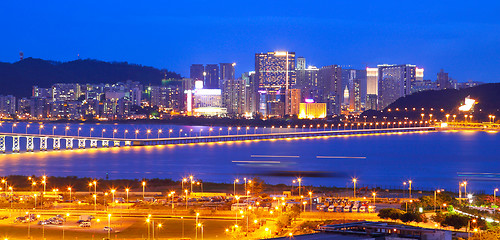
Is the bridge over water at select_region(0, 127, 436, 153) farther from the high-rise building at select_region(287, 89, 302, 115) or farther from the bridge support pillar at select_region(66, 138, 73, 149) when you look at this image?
the high-rise building at select_region(287, 89, 302, 115)

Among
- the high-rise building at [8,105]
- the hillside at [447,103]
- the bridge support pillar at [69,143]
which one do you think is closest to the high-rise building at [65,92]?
the high-rise building at [8,105]

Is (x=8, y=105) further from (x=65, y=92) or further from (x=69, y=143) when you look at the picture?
(x=69, y=143)

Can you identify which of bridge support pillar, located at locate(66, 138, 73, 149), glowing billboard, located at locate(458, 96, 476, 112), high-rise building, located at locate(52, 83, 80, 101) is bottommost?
bridge support pillar, located at locate(66, 138, 73, 149)

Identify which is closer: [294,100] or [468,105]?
[468,105]

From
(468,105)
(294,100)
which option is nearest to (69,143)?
(468,105)

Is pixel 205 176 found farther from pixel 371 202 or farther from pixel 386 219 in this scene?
pixel 386 219

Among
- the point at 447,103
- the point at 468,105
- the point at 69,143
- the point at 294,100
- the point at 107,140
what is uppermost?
the point at 294,100

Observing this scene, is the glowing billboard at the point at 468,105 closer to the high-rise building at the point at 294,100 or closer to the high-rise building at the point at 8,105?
the high-rise building at the point at 294,100

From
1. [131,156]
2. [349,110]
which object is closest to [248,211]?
[131,156]

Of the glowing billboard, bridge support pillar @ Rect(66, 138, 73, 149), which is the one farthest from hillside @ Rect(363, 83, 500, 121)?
bridge support pillar @ Rect(66, 138, 73, 149)
